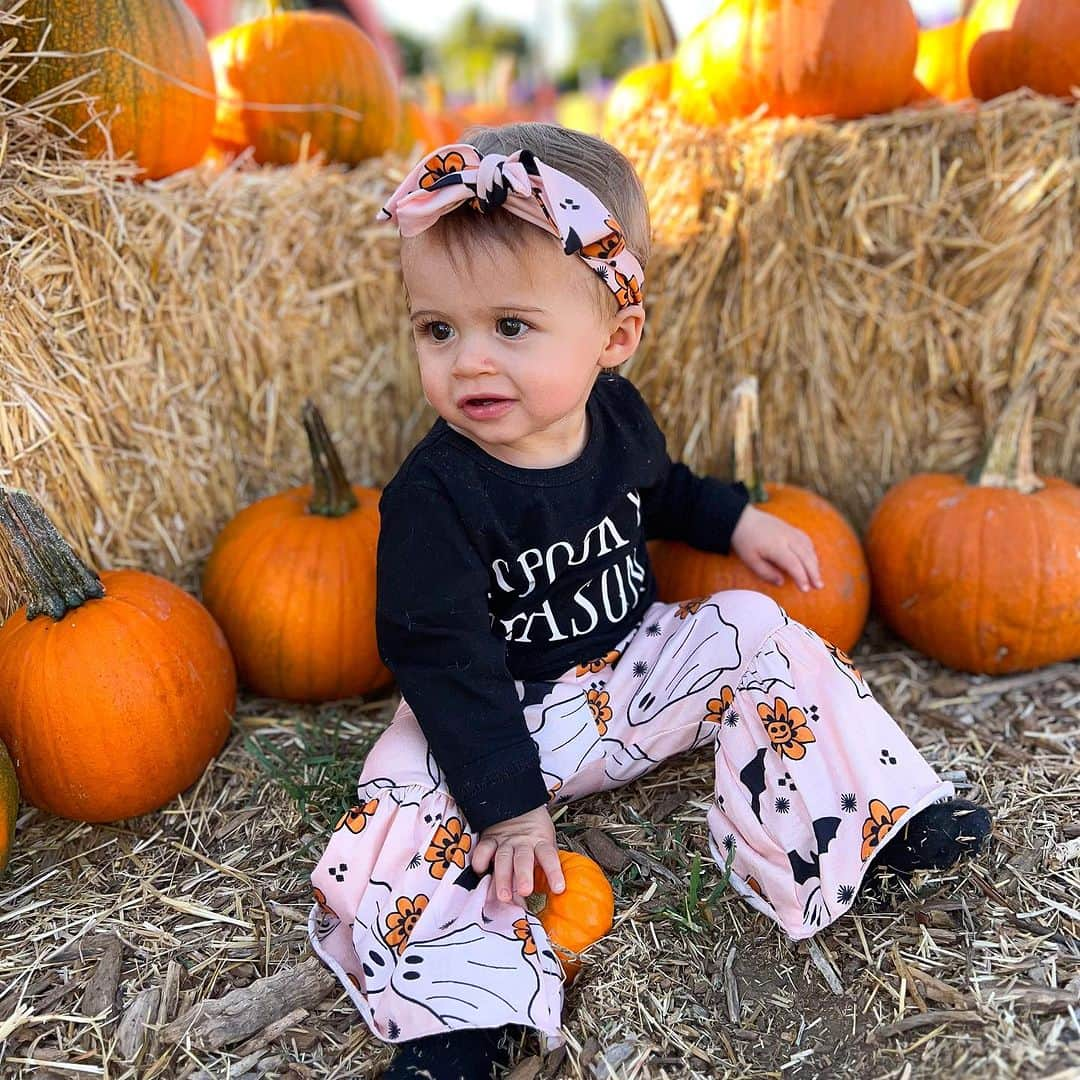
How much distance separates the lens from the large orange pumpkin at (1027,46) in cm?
275

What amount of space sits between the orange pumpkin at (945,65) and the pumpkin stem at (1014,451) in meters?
1.24

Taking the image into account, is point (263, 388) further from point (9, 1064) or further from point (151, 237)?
point (9, 1064)

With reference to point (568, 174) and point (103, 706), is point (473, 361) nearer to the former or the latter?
point (568, 174)

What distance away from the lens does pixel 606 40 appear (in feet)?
77.0

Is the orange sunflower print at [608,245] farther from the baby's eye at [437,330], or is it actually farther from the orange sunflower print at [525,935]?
the orange sunflower print at [525,935]

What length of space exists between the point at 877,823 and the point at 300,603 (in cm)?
140

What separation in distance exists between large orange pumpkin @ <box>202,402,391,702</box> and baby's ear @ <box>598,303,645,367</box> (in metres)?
0.91

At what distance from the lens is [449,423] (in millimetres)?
1873

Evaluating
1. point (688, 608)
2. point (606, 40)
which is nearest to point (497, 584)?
point (688, 608)

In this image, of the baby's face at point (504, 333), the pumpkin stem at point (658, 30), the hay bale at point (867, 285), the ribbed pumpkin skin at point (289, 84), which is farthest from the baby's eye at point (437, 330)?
the pumpkin stem at point (658, 30)

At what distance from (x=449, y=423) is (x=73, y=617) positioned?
2.93 feet

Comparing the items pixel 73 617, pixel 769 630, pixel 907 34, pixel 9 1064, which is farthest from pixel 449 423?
pixel 907 34

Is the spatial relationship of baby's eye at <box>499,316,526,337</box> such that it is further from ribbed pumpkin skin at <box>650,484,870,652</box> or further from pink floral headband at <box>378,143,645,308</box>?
ribbed pumpkin skin at <box>650,484,870,652</box>

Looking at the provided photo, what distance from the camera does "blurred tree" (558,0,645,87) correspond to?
22500 millimetres
